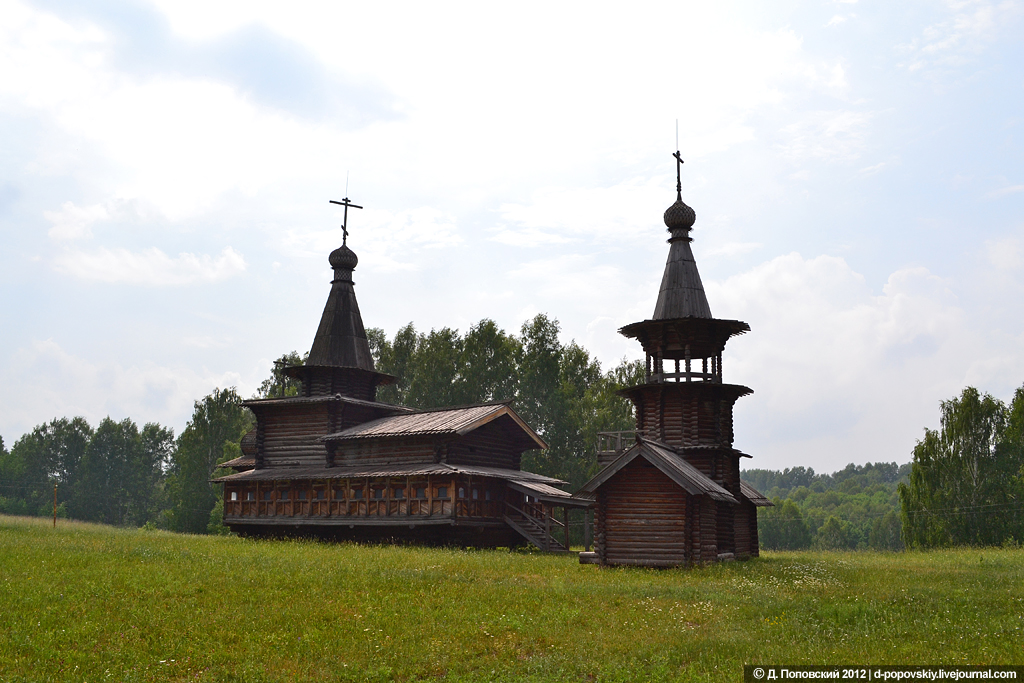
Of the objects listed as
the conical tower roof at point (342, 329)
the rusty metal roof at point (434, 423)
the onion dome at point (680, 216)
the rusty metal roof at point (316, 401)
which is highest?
the onion dome at point (680, 216)

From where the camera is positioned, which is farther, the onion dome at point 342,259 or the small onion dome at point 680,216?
the onion dome at point 342,259

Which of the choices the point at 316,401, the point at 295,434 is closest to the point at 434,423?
the point at 316,401

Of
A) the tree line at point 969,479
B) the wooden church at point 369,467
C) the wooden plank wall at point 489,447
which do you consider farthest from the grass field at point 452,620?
the tree line at point 969,479

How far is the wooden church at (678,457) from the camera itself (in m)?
23.5

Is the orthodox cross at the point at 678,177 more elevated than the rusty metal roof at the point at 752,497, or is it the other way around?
the orthodox cross at the point at 678,177

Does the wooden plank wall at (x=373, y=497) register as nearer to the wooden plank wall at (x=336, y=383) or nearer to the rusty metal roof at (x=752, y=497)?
the wooden plank wall at (x=336, y=383)

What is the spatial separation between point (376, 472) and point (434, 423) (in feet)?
9.92

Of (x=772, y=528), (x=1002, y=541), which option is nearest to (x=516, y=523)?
(x=1002, y=541)

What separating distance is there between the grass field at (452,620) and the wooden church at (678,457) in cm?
220

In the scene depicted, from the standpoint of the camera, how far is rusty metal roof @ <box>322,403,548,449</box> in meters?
32.2

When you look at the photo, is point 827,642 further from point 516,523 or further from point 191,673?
point 516,523

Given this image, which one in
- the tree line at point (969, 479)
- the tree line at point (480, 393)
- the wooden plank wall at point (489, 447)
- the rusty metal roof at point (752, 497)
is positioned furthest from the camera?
the tree line at point (480, 393)

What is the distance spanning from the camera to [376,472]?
32.2 m
